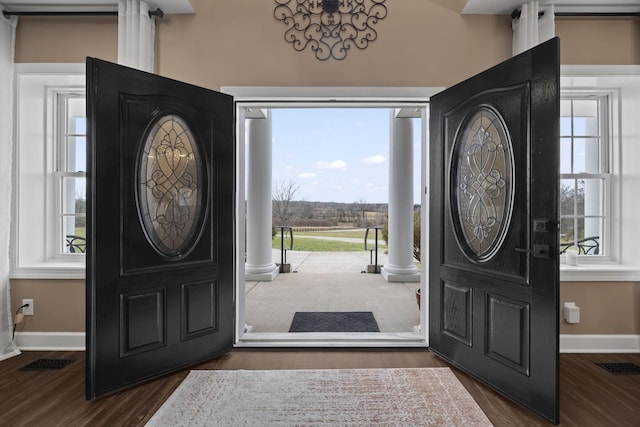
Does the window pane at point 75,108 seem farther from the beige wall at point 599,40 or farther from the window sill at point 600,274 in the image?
the window sill at point 600,274

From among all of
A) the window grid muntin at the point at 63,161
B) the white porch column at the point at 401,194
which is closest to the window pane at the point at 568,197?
the white porch column at the point at 401,194

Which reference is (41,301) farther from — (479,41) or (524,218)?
(479,41)

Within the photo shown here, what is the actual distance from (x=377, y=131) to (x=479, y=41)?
288 inches

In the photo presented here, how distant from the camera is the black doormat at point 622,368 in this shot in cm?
272

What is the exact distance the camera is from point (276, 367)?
2754 mm

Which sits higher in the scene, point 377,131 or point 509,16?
point 377,131

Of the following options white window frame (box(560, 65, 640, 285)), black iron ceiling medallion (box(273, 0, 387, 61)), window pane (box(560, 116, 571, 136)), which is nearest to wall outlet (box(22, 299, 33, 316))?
black iron ceiling medallion (box(273, 0, 387, 61))

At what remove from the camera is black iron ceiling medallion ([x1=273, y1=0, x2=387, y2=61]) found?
305 cm

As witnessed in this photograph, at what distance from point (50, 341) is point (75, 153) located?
178 cm

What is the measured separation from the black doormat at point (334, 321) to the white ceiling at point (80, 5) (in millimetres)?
3141

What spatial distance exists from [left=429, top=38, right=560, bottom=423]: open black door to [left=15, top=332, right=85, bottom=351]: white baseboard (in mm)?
3128

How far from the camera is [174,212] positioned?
273cm

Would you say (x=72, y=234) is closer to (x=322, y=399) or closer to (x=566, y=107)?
(x=322, y=399)

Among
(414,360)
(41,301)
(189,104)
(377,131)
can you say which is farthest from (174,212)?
(377,131)
